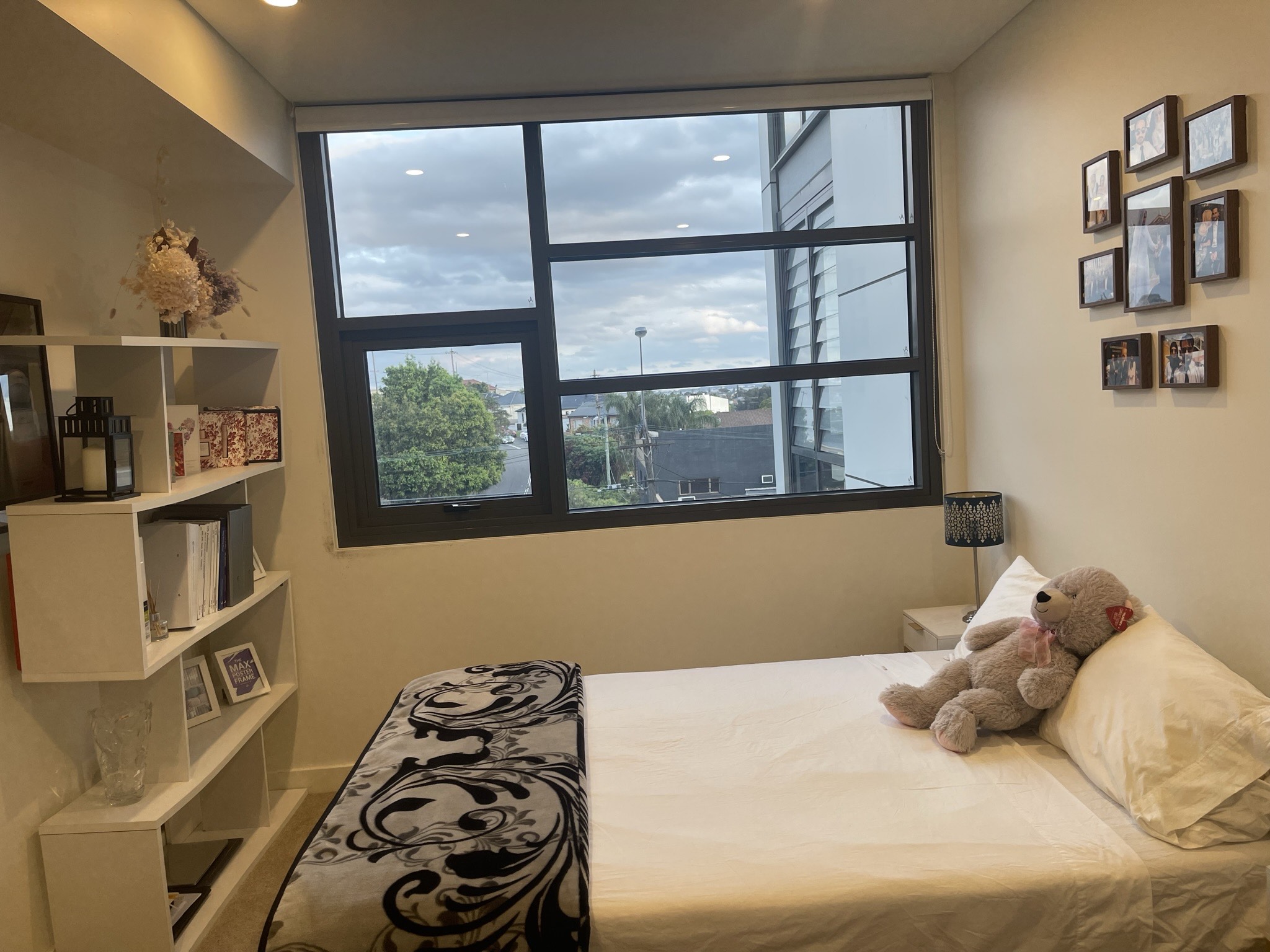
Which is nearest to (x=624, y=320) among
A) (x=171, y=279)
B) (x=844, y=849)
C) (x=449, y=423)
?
(x=449, y=423)

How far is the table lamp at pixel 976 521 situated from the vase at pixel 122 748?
8.66 ft

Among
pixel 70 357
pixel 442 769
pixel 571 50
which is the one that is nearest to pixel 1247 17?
pixel 571 50

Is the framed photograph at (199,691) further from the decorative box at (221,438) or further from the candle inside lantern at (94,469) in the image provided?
the candle inside lantern at (94,469)

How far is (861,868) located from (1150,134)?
1.97 meters

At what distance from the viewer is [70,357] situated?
251 cm

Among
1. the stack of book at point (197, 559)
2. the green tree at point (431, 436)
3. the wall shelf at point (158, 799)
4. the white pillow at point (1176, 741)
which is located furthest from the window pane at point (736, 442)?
the white pillow at point (1176, 741)

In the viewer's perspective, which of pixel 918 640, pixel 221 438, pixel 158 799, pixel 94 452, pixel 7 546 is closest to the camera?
pixel 94 452

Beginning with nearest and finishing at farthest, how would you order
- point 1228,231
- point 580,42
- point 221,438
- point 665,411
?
point 1228,231 → point 580,42 → point 221,438 → point 665,411

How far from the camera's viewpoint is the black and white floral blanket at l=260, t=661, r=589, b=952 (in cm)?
158

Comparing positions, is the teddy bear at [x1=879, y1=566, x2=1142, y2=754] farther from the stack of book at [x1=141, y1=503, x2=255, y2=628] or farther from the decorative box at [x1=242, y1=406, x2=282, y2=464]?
the decorative box at [x1=242, y1=406, x2=282, y2=464]

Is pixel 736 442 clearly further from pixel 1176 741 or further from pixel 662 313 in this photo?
pixel 1176 741

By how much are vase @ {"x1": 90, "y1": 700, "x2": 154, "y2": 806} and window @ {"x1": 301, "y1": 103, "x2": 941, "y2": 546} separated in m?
1.20

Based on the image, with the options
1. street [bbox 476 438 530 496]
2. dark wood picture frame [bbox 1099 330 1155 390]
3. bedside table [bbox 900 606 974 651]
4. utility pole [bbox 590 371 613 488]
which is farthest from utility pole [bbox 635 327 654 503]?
dark wood picture frame [bbox 1099 330 1155 390]

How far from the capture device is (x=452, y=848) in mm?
1738
